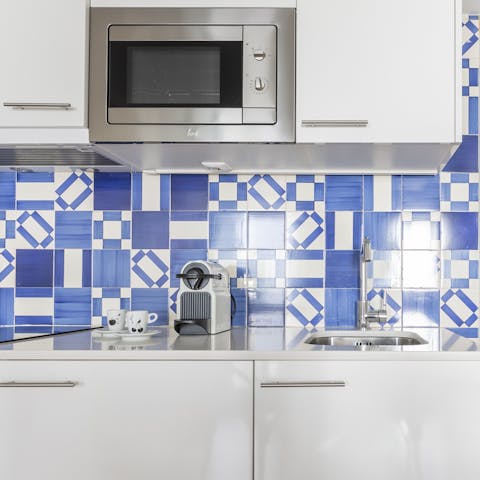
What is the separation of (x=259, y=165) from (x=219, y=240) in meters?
0.35

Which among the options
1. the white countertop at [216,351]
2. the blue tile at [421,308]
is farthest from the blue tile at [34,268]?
the blue tile at [421,308]

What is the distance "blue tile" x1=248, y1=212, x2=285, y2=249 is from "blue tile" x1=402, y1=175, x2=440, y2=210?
0.51 metres

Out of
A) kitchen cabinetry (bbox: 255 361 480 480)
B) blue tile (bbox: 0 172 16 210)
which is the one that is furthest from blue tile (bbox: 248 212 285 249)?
blue tile (bbox: 0 172 16 210)

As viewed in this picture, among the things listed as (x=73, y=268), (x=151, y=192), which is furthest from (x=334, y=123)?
(x=73, y=268)

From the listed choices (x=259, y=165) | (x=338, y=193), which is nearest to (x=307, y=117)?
(x=259, y=165)

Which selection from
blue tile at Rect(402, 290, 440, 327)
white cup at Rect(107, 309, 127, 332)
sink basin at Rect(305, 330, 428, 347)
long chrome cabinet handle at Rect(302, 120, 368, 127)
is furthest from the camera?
blue tile at Rect(402, 290, 440, 327)

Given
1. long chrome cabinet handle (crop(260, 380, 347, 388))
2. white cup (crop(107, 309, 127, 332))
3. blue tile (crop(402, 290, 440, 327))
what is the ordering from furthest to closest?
1. blue tile (crop(402, 290, 440, 327))
2. white cup (crop(107, 309, 127, 332))
3. long chrome cabinet handle (crop(260, 380, 347, 388))

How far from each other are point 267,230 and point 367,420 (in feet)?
2.97

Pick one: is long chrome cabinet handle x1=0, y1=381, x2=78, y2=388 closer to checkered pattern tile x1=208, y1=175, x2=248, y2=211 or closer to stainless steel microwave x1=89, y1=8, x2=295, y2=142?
stainless steel microwave x1=89, y1=8, x2=295, y2=142

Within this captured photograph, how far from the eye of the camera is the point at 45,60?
179cm

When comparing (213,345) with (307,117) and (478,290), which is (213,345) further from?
(478,290)

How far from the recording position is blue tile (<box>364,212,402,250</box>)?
2.21m

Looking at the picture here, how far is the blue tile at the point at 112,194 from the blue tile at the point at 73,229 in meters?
0.07

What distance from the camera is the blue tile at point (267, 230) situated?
223 centimetres
